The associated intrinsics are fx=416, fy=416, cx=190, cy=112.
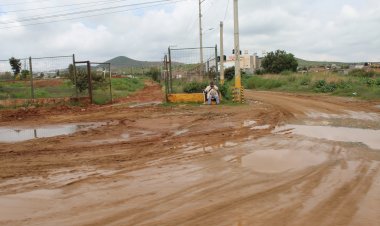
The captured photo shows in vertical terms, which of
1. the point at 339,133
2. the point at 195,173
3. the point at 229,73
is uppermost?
the point at 229,73

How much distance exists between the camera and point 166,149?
30.1 ft

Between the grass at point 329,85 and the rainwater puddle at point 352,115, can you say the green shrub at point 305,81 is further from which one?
the rainwater puddle at point 352,115

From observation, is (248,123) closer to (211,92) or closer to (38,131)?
(38,131)

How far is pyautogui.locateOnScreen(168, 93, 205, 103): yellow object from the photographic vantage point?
→ 20.6 m

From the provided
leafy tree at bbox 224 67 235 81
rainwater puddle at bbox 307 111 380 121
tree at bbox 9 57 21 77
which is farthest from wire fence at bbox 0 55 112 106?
leafy tree at bbox 224 67 235 81

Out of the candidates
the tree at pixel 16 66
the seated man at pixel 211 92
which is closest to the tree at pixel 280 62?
the seated man at pixel 211 92

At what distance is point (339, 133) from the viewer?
10703 millimetres

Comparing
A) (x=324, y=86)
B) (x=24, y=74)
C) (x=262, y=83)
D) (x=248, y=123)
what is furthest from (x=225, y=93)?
(x=262, y=83)

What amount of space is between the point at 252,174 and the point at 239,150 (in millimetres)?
1992

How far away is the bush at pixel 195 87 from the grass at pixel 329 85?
887 centimetres

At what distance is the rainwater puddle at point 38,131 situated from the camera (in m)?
11.6

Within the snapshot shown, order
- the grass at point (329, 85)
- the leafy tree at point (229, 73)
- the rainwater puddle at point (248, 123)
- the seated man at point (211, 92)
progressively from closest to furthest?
the rainwater puddle at point (248, 123) < the seated man at point (211, 92) < the grass at point (329, 85) < the leafy tree at point (229, 73)

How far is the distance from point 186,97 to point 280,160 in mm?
13180

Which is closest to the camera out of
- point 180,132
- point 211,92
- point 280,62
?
point 180,132
